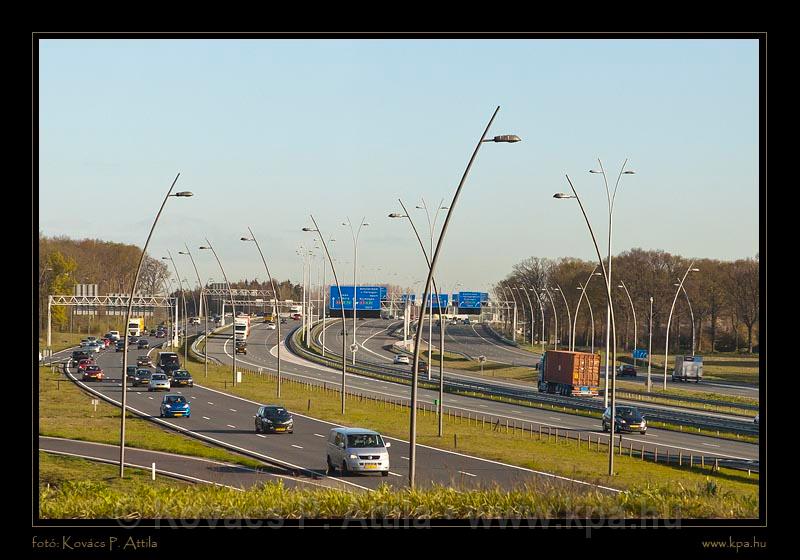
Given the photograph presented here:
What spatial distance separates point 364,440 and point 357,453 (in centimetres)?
66

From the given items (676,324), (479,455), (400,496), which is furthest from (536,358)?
(400,496)

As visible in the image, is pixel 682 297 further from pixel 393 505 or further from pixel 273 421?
pixel 393 505

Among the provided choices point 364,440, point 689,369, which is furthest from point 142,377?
point 689,369

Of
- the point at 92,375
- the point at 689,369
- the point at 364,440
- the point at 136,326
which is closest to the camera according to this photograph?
the point at 364,440

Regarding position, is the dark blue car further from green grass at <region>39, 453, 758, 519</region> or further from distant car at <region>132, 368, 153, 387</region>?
green grass at <region>39, 453, 758, 519</region>

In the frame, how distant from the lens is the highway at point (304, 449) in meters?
35.7

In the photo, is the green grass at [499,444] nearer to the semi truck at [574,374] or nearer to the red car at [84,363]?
the red car at [84,363]

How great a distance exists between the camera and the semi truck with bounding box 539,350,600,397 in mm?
84875

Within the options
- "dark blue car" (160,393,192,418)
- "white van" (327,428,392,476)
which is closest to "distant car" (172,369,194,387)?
"dark blue car" (160,393,192,418)

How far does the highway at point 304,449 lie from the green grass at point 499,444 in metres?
1.42

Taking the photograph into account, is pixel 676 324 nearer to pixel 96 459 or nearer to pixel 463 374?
pixel 463 374

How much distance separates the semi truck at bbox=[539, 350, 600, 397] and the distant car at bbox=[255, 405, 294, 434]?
3733 cm

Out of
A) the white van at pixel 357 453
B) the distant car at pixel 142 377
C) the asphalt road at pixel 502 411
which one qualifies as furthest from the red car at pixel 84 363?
the white van at pixel 357 453

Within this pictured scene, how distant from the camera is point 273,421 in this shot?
169ft
